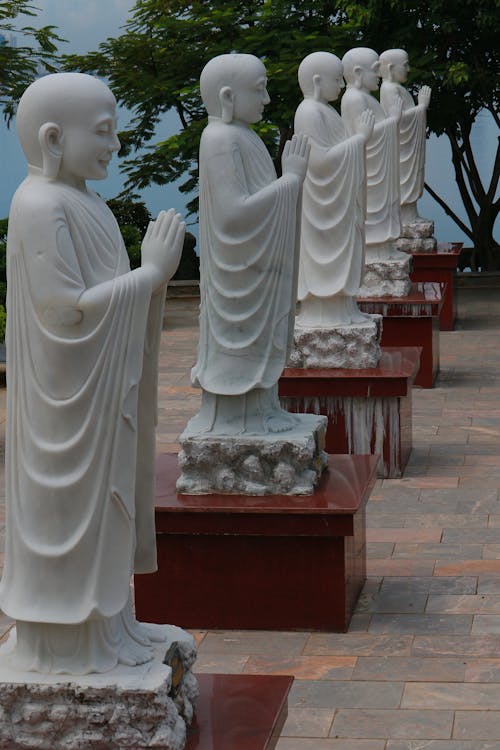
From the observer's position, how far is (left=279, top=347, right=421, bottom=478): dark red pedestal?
8234 mm

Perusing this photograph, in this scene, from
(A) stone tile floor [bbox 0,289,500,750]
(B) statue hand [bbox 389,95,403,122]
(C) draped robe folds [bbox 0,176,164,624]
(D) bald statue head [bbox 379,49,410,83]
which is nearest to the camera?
(C) draped robe folds [bbox 0,176,164,624]

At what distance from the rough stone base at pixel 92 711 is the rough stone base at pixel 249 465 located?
2.32m

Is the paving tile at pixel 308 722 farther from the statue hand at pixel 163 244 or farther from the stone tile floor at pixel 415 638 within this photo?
the statue hand at pixel 163 244

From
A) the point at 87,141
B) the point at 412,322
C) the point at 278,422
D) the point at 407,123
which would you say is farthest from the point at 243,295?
the point at 407,123

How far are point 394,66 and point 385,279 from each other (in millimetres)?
3250

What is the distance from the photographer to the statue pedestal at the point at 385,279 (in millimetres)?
11242

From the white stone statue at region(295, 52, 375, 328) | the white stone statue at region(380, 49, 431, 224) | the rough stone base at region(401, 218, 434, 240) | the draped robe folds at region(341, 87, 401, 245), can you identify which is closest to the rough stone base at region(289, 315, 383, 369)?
the white stone statue at region(295, 52, 375, 328)

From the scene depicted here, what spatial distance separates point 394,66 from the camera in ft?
44.7

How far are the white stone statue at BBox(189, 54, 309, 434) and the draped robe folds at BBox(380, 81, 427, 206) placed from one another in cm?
806

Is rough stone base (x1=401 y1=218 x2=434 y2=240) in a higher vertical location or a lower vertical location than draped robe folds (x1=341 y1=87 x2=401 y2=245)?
lower

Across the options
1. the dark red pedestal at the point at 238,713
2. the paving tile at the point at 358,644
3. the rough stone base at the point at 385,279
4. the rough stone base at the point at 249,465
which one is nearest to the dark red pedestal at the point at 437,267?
the rough stone base at the point at 385,279

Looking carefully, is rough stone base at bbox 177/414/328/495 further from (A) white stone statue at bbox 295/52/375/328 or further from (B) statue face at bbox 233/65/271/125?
(A) white stone statue at bbox 295/52/375/328

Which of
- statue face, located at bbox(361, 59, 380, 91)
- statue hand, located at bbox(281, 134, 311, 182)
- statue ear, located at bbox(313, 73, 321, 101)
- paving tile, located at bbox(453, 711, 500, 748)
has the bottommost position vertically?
paving tile, located at bbox(453, 711, 500, 748)

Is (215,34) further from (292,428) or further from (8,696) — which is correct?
(8,696)
